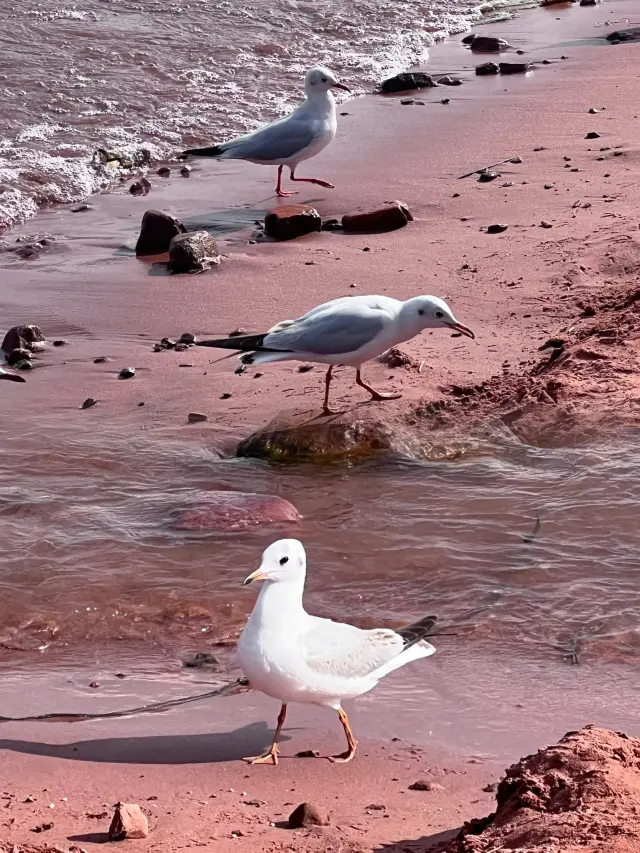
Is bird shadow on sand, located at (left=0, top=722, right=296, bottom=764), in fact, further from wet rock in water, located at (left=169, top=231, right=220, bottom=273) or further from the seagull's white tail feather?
wet rock in water, located at (left=169, top=231, right=220, bottom=273)

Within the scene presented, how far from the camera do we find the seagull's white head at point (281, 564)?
404 cm

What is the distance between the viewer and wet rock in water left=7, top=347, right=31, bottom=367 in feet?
24.0

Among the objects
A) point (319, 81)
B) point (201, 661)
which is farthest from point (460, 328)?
point (319, 81)

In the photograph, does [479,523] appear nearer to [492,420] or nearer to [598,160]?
[492,420]

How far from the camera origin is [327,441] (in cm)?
619

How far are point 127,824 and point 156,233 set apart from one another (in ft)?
20.5

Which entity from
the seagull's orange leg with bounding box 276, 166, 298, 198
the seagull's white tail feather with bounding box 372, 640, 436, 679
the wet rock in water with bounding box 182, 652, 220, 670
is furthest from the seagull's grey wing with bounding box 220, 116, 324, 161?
the seagull's white tail feather with bounding box 372, 640, 436, 679

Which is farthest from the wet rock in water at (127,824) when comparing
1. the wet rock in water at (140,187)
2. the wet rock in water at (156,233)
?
the wet rock in water at (140,187)

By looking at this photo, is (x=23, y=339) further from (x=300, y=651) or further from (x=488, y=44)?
(x=488, y=44)

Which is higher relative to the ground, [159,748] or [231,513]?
[231,513]

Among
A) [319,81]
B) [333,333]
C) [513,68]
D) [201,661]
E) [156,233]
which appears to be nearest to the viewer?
[201,661]

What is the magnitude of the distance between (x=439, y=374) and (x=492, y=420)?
0.67 m

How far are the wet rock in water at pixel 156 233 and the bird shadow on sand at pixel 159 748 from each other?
5.55 m

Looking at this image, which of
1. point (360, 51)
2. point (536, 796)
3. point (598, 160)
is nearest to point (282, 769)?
point (536, 796)
